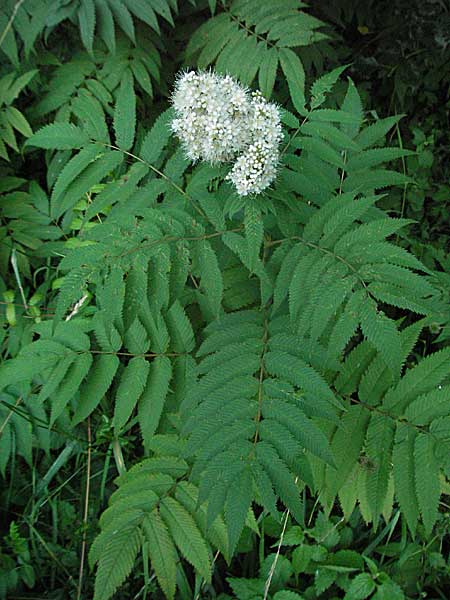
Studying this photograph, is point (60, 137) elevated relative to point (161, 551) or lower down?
elevated

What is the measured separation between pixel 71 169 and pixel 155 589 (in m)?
1.80

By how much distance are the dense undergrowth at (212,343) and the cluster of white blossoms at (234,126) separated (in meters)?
0.12

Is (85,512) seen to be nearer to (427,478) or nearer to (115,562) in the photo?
(115,562)

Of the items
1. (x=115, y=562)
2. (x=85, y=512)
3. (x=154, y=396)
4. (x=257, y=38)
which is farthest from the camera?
(x=257, y=38)

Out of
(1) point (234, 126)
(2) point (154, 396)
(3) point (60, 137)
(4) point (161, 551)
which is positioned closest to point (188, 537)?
(4) point (161, 551)

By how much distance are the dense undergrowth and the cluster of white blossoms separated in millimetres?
121

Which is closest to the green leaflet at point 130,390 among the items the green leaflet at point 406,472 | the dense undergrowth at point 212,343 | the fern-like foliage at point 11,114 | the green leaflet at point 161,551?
the dense undergrowth at point 212,343

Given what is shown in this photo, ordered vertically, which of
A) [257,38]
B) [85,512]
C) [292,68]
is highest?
[257,38]

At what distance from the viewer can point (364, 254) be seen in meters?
1.86

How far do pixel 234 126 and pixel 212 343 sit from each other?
72cm

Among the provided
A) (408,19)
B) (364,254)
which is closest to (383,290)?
(364,254)

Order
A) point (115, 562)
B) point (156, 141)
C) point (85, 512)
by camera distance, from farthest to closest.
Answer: point (85, 512)
point (156, 141)
point (115, 562)

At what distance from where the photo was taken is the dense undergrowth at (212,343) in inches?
72.2

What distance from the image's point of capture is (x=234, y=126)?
188cm
